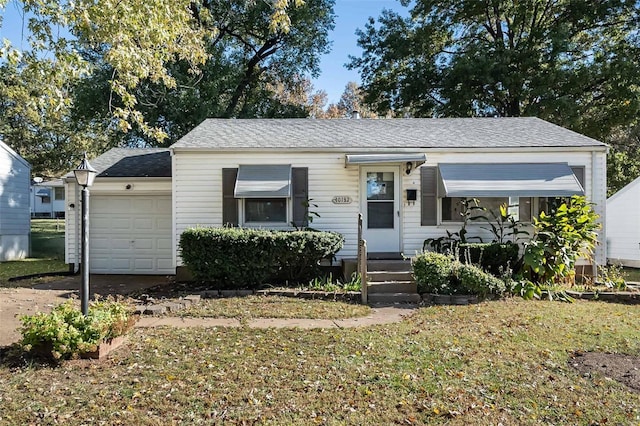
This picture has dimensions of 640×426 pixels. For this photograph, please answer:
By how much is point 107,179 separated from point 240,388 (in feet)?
29.5

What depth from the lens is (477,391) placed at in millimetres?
3986

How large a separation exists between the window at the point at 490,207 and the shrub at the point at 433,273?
230cm

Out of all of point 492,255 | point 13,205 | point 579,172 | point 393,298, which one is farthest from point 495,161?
point 13,205

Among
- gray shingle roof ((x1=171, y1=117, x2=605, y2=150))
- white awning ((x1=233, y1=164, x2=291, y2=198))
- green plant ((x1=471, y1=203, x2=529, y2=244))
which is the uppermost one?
gray shingle roof ((x1=171, y1=117, x2=605, y2=150))

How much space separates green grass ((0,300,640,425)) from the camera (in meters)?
3.53

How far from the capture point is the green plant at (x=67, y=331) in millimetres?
A: 4559

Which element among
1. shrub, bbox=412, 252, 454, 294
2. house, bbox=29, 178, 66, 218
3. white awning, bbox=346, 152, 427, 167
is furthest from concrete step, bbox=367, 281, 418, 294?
house, bbox=29, 178, 66, 218

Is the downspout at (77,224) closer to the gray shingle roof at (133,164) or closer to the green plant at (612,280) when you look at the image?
the gray shingle roof at (133,164)

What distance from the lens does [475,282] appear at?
7.98 m

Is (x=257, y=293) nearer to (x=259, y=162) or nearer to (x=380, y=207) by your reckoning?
(x=259, y=162)

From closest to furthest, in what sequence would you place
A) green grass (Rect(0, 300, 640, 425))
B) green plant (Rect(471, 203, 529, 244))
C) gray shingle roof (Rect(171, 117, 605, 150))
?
green grass (Rect(0, 300, 640, 425))
green plant (Rect(471, 203, 529, 244))
gray shingle roof (Rect(171, 117, 605, 150))

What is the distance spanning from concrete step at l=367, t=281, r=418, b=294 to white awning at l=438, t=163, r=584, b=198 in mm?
2349

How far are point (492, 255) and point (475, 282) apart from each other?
134cm

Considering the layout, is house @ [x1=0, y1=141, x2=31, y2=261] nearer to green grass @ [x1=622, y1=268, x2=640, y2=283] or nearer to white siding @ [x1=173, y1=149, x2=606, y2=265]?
white siding @ [x1=173, y1=149, x2=606, y2=265]
